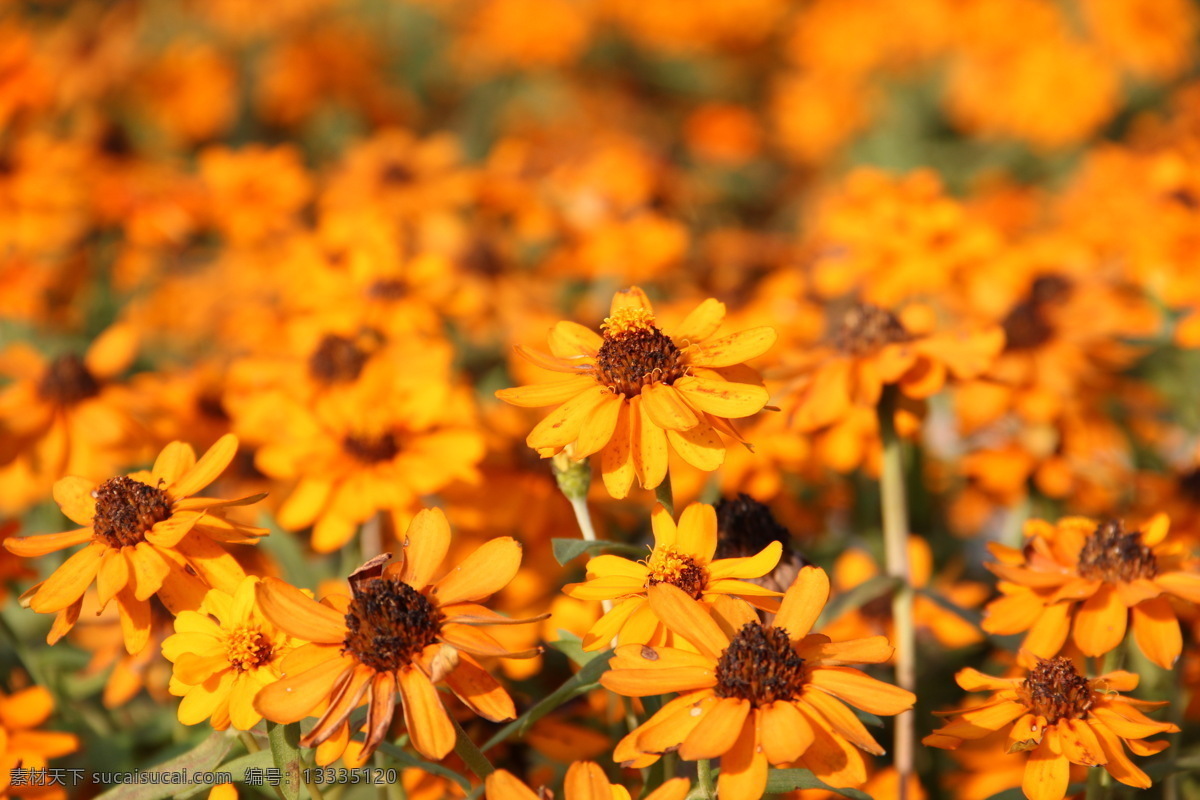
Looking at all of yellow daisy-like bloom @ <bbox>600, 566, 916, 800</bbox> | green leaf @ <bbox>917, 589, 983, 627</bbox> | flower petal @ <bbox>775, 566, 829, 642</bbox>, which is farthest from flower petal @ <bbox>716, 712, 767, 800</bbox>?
green leaf @ <bbox>917, 589, 983, 627</bbox>

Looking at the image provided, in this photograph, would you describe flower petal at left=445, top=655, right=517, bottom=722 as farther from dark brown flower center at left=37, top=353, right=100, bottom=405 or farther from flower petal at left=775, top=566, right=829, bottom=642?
dark brown flower center at left=37, top=353, right=100, bottom=405

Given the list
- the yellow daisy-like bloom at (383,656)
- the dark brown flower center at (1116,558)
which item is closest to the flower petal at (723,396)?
the yellow daisy-like bloom at (383,656)

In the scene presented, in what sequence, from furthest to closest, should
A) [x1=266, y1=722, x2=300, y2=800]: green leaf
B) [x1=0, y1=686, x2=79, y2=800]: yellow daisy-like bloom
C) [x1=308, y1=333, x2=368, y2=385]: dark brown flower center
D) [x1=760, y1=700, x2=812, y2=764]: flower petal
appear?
[x1=308, y1=333, x2=368, y2=385]: dark brown flower center, [x1=0, y1=686, x2=79, y2=800]: yellow daisy-like bloom, [x1=266, y1=722, x2=300, y2=800]: green leaf, [x1=760, y1=700, x2=812, y2=764]: flower petal

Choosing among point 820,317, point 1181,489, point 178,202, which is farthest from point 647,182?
point 1181,489

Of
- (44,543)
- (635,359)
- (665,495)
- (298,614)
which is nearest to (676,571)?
(665,495)

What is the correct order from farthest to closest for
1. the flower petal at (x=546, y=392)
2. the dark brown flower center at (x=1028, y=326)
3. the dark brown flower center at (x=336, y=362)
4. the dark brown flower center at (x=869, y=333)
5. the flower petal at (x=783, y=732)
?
the dark brown flower center at (x=1028, y=326) < the dark brown flower center at (x=336, y=362) < the dark brown flower center at (x=869, y=333) < the flower petal at (x=546, y=392) < the flower petal at (x=783, y=732)

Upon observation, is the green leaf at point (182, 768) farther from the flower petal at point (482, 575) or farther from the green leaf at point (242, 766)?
the flower petal at point (482, 575)

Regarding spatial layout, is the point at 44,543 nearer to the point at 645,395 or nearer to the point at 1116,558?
the point at 645,395
